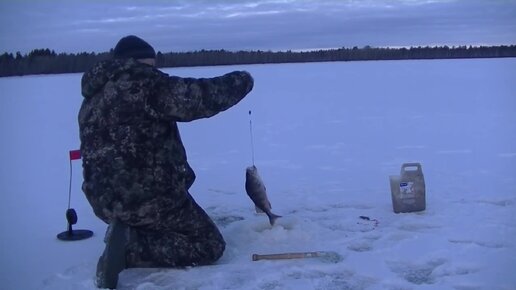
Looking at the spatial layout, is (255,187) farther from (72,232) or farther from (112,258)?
(72,232)

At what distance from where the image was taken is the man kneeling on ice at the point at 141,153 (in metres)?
3.54

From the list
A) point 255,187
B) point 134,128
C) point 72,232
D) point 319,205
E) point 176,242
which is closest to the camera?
point 134,128

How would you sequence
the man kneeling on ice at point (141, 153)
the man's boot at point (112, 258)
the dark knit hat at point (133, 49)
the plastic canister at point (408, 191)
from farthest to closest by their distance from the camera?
the plastic canister at point (408, 191) → the dark knit hat at point (133, 49) → the man kneeling on ice at point (141, 153) → the man's boot at point (112, 258)

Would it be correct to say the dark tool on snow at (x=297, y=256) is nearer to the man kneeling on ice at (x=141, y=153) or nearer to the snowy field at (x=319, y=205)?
the snowy field at (x=319, y=205)

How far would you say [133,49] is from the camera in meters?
3.70

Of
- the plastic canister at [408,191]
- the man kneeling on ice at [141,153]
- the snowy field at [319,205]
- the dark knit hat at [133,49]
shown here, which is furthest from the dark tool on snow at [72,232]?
Result: the plastic canister at [408,191]

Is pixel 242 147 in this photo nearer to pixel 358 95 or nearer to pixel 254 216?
pixel 254 216

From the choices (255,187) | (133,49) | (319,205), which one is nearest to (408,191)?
(319,205)

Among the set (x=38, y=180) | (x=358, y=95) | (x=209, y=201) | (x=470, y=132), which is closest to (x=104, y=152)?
(x=209, y=201)

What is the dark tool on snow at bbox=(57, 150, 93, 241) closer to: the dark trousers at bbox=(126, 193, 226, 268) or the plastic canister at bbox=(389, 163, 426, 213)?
the dark trousers at bbox=(126, 193, 226, 268)

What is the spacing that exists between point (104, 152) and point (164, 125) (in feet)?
1.32

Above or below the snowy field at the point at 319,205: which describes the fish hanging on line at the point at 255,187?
above

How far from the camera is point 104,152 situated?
3602mm

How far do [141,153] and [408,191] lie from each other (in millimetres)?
2299
